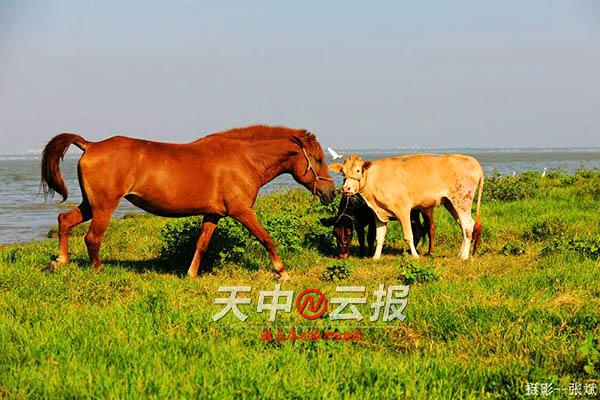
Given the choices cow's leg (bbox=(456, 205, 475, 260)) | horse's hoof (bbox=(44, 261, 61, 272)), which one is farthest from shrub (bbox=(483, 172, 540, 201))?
horse's hoof (bbox=(44, 261, 61, 272))

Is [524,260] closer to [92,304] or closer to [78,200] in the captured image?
[92,304]

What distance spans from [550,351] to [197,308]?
3.56 meters

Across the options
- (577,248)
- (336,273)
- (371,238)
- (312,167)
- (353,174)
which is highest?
(312,167)

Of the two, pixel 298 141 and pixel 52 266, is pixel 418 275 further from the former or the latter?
pixel 52 266

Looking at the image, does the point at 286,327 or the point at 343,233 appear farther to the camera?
the point at 343,233

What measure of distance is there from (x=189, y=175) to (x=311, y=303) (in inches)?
113

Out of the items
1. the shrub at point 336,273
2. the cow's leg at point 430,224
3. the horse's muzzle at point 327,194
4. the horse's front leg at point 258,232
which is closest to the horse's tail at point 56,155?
the horse's front leg at point 258,232

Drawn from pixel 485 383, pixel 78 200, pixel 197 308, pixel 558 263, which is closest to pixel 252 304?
pixel 197 308

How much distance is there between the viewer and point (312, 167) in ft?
31.4

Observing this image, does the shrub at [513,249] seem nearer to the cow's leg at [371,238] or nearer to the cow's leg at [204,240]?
the cow's leg at [371,238]

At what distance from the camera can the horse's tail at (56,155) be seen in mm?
8492

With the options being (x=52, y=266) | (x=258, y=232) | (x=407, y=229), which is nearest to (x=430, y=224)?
(x=407, y=229)

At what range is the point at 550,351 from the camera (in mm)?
5352

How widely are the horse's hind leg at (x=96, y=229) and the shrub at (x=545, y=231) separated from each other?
8.11 metres
